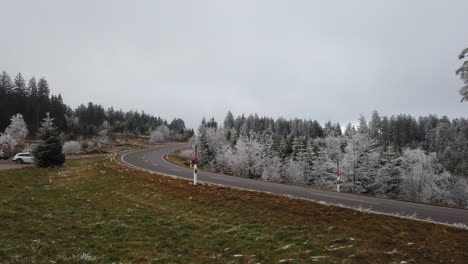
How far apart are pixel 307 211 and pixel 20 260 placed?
887 cm

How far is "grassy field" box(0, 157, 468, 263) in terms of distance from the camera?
6316 millimetres

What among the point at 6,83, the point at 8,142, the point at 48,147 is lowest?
the point at 8,142

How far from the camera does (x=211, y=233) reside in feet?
27.7

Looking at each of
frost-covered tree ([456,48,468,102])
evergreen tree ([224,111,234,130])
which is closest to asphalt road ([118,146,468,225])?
frost-covered tree ([456,48,468,102])

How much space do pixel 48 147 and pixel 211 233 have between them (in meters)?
28.9

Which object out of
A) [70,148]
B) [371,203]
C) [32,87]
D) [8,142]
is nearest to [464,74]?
[371,203]

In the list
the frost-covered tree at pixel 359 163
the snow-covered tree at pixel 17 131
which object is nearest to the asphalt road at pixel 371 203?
the frost-covered tree at pixel 359 163

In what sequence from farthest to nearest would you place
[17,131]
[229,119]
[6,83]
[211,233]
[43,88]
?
[229,119] < [43,88] < [6,83] < [17,131] < [211,233]

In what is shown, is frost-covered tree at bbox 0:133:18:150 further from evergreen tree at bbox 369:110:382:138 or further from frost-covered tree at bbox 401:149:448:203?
evergreen tree at bbox 369:110:382:138

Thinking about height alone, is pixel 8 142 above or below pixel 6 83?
below

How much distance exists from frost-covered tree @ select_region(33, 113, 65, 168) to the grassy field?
17.2 m

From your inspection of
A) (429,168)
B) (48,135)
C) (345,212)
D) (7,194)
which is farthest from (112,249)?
(429,168)

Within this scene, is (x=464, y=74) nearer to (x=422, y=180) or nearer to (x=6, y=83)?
(x=422, y=180)

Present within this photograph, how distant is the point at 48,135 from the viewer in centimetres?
2864
